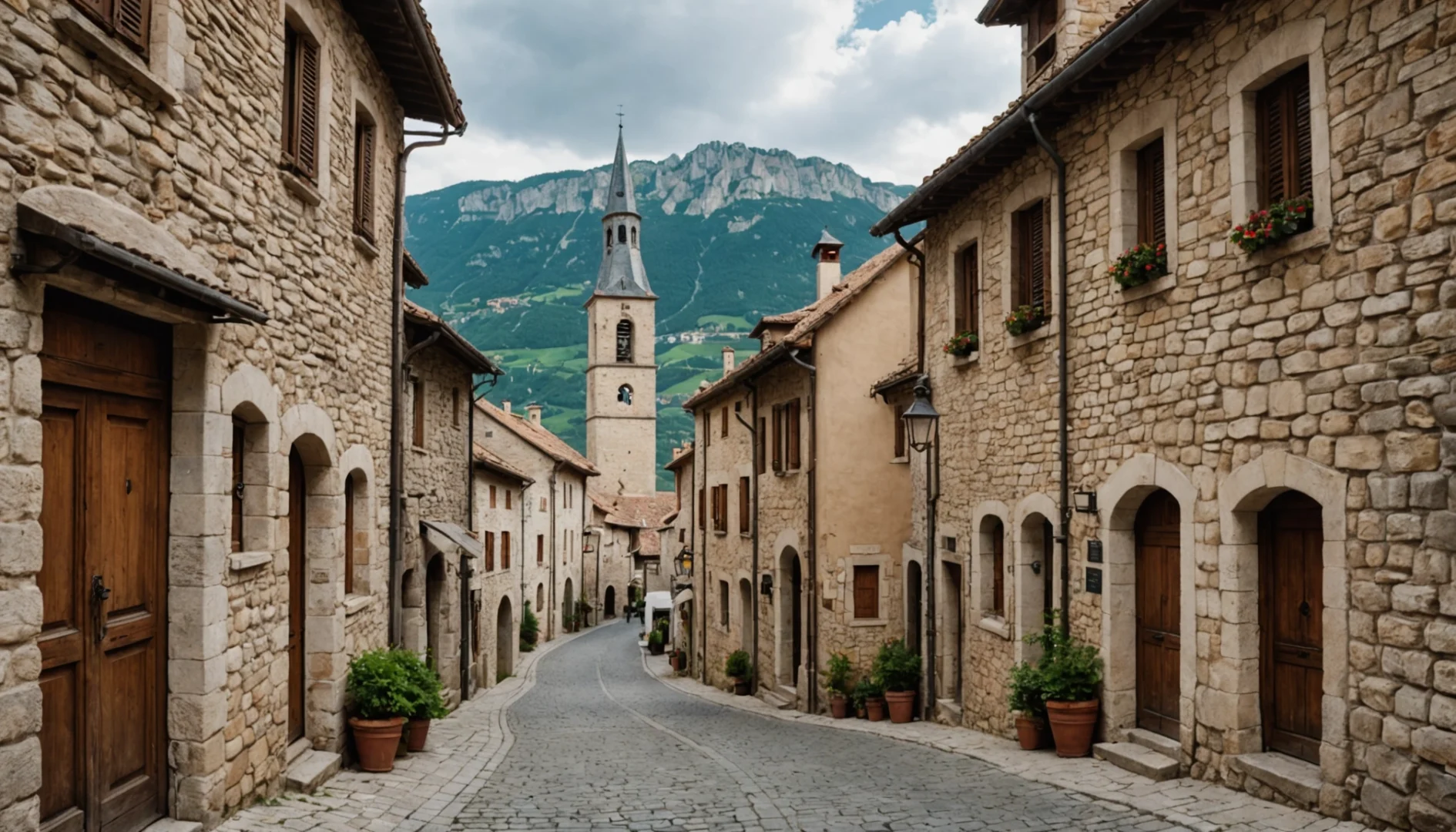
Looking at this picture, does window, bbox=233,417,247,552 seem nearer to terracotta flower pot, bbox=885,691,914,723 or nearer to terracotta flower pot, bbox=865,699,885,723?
terracotta flower pot, bbox=885,691,914,723

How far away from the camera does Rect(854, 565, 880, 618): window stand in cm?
1881

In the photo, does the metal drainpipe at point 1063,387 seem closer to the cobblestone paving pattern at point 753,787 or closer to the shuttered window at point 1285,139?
the cobblestone paving pattern at point 753,787

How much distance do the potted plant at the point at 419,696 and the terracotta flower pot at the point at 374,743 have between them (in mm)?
499

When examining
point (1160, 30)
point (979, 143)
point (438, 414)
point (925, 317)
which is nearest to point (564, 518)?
point (438, 414)

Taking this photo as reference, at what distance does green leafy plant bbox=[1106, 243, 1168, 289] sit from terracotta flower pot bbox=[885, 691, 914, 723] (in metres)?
8.13

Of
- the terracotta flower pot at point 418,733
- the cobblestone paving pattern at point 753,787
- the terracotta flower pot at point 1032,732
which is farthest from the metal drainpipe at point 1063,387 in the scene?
the terracotta flower pot at point 418,733

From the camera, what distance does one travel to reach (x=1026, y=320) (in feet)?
38.0

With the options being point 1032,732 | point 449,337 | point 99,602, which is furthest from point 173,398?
point 449,337

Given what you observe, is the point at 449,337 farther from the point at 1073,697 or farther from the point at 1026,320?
the point at 1073,697

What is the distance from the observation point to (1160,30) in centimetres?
869

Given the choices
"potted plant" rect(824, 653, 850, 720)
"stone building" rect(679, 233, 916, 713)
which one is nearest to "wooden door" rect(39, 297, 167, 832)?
"potted plant" rect(824, 653, 850, 720)

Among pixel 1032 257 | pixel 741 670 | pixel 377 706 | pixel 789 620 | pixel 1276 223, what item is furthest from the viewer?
pixel 741 670

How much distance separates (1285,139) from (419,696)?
28.7ft

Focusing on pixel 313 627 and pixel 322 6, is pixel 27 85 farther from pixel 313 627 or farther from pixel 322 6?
pixel 313 627
